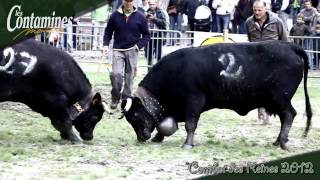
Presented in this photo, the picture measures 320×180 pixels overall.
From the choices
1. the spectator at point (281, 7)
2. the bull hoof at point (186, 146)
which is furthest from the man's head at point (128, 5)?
the spectator at point (281, 7)

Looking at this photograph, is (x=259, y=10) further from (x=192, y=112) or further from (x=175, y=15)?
(x=175, y=15)

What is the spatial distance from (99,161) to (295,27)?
477 inches

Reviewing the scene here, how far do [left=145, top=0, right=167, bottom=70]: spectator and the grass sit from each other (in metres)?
5.09

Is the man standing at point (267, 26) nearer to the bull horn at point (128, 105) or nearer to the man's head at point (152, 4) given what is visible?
the bull horn at point (128, 105)

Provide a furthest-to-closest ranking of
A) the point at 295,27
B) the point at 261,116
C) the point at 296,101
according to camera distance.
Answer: the point at 295,27, the point at 296,101, the point at 261,116

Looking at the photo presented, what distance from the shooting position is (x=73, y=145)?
9.59 m

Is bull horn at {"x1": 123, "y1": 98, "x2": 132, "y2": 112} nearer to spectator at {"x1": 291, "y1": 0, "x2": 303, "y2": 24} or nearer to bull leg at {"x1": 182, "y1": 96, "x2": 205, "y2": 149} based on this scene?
bull leg at {"x1": 182, "y1": 96, "x2": 205, "y2": 149}

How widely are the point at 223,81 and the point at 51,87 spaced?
226 centimetres

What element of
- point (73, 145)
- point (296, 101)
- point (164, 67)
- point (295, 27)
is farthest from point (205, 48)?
point (295, 27)

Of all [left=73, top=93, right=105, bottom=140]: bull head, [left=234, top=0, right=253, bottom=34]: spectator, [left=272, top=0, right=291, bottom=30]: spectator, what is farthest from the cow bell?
[left=272, top=0, right=291, bottom=30]: spectator

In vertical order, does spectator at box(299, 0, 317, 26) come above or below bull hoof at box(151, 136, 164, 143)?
above

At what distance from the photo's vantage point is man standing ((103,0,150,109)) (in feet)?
40.7

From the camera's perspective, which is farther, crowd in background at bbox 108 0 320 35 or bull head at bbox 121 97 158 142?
crowd in background at bbox 108 0 320 35

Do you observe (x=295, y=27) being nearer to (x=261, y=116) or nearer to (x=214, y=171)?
(x=261, y=116)
